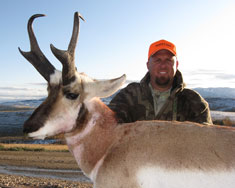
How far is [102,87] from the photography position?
4.46 metres

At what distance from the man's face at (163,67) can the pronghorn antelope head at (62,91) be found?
2.81 meters

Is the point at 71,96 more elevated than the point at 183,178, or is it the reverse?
the point at 71,96

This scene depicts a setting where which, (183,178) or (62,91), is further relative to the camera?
(62,91)

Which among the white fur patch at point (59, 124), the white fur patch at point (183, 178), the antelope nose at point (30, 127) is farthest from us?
the white fur patch at point (59, 124)

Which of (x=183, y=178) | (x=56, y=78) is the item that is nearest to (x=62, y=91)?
(x=56, y=78)

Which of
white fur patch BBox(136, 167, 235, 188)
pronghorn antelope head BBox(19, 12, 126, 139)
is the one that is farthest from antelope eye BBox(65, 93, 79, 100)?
white fur patch BBox(136, 167, 235, 188)

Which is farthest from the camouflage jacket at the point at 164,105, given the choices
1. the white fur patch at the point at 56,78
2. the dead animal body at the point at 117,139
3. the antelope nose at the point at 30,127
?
the antelope nose at the point at 30,127

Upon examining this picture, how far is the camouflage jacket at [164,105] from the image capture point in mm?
6293

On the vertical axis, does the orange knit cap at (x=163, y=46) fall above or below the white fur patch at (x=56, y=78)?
above

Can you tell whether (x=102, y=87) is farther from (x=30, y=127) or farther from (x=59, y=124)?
(x=30, y=127)

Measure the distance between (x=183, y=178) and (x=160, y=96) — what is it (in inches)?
151

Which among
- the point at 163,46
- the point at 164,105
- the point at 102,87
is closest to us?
the point at 102,87

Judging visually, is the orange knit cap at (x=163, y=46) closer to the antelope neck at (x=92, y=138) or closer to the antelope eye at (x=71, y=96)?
the antelope neck at (x=92, y=138)

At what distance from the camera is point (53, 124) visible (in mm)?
4027
